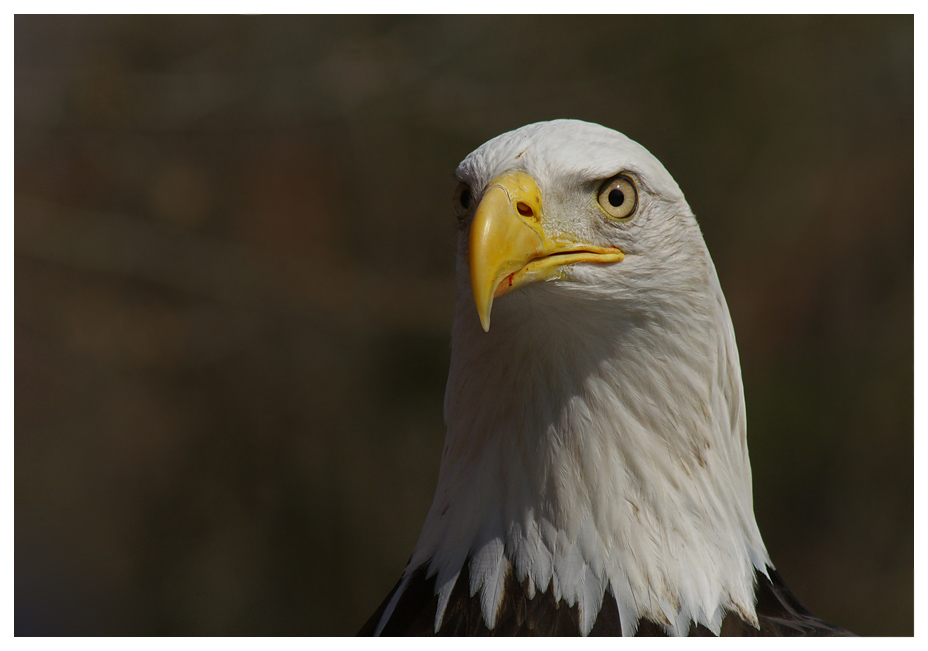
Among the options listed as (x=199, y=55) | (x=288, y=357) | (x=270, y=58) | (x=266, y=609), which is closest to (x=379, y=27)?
(x=270, y=58)

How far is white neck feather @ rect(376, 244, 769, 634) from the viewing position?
1957 millimetres

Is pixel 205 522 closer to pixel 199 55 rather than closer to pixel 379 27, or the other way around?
pixel 199 55

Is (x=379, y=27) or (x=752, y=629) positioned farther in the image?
(x=379, y=27)

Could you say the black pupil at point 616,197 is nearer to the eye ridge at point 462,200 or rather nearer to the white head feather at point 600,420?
the white head feather at point 600,420

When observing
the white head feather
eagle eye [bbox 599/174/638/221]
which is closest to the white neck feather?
the white head feather

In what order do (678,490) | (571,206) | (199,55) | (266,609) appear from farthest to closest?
(266,609)
(199,55)
(678,490)
(571,206)

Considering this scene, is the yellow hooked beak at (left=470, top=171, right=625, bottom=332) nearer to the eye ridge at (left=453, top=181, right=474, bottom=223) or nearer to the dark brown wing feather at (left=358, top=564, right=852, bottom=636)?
the eye ridge at (left=453, top=181, right=474, bottom=223)

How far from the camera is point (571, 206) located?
6.24 ft

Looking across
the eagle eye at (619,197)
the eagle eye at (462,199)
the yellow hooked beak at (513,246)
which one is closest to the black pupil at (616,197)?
the eagle eye at (619,197)

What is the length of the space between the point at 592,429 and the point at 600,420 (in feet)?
0.10

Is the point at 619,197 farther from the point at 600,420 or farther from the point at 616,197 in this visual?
the point at 600,420

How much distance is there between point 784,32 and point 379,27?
301 cm

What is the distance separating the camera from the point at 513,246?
5.84ft

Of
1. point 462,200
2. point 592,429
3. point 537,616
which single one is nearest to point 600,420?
point 592,429
